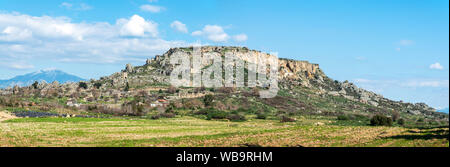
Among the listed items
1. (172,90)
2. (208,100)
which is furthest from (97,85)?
(208,100)

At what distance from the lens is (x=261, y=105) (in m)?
144

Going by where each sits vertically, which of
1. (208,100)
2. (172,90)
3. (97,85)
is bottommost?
(208,100)

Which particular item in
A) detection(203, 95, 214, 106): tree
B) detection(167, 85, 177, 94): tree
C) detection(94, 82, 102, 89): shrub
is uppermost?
detection(94, 82, 102, 89): shrub

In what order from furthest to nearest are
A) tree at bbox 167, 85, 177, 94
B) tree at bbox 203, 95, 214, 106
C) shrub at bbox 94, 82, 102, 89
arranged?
shrub at bbox 94, 82, 102, 89 < tree at bbox 167, 85, 177, 94 < tree at bbox 203, 95, 214, 106

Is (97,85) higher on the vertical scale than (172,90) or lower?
higher

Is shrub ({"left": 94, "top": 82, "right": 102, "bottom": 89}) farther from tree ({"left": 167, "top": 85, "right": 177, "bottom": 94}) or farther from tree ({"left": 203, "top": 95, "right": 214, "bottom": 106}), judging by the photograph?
tree ({"left": 203, "top": 95, "right": 214, "bottom": 106})

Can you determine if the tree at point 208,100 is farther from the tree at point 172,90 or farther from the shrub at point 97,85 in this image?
the shrub at point 97,85

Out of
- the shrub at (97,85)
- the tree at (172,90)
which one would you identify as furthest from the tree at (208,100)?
the shrub at (97,85)

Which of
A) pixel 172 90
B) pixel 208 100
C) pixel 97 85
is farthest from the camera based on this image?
pixel 97 85

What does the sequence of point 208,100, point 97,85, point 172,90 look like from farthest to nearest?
point 97,85, point 172,90, point 208,100

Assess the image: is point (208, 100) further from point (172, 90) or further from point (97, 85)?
point (97, 85)

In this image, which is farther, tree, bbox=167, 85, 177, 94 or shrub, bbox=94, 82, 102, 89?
shrub, bbox=94, 82, 102, 89

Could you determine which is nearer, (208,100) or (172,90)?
(208,100)

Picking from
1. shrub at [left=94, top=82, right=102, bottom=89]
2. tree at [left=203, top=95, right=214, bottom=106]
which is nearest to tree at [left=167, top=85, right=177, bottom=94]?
tree at [left=203, top=95, right=214, bottom=106]
